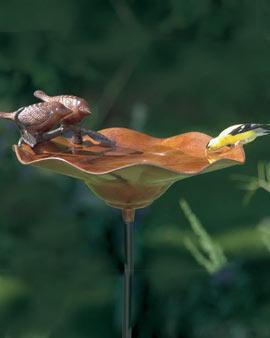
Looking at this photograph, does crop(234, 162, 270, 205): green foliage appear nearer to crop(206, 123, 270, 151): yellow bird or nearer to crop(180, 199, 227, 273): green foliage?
crop(180, 199, 227, 273): green foliage

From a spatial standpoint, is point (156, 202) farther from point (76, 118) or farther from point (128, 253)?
point (76, 118)

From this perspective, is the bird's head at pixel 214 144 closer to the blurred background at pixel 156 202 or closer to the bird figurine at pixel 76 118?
the bird figurine at pixel 76 118

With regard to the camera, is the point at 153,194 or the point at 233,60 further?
the point at 233,60

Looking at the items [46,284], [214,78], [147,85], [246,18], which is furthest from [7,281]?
[246,18]

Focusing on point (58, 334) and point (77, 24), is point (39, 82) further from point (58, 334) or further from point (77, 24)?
point (58, 334)

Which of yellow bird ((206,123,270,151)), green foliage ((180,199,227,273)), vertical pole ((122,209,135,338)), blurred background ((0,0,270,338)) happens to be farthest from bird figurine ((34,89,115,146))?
green foliage ((180,199,227,273))

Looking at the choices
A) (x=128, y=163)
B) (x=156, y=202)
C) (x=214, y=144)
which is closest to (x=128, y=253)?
(x=128, y=163)
